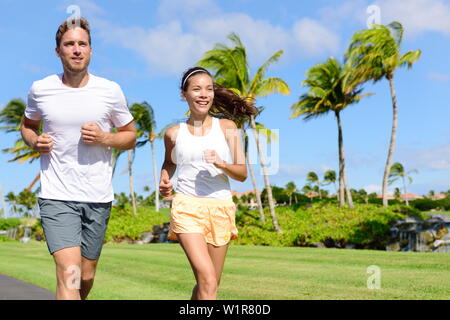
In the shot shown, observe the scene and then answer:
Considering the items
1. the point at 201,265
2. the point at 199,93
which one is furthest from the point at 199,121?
the point at 201,265

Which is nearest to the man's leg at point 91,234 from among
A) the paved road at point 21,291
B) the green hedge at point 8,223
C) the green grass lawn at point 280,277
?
the paved road at point 21,291

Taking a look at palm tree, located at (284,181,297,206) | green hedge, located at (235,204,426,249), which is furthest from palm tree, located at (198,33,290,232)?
palm tree, located at (284,181,297,206)

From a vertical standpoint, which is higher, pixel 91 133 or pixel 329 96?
pixel 329 96

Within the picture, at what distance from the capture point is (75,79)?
4066mm

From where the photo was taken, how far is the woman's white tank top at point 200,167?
13.4ft

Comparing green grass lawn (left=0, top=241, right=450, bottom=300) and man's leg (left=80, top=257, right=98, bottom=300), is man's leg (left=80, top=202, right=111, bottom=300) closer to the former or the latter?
man's leg (left=80, top=257, right=98, bottom=300)

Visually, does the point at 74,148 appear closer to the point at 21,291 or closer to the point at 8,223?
the point at 21,291

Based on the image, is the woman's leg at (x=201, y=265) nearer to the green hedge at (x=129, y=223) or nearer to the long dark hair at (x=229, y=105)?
the long dark hair at (x=229, y=105)

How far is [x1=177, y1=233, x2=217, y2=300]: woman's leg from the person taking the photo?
378 centimetres

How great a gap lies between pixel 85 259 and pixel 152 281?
22.7ft

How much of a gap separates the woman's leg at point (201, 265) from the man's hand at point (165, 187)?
15.9 inches

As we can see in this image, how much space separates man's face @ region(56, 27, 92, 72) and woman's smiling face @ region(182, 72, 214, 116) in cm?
84

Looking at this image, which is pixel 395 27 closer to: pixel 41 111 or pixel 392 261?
pixel 392 261

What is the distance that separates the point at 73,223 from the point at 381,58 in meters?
26.1
